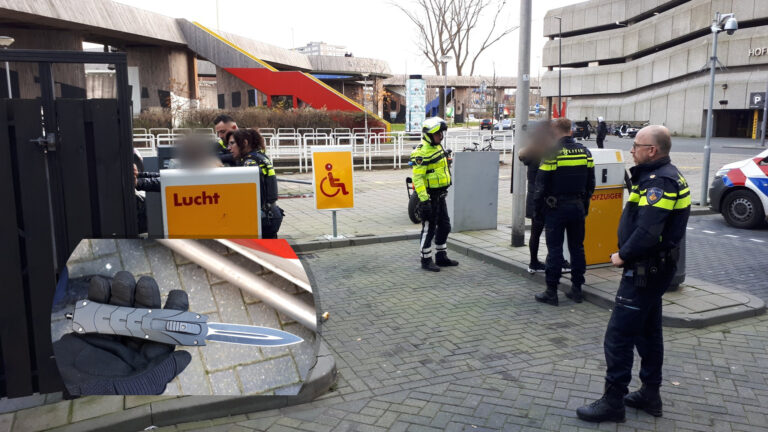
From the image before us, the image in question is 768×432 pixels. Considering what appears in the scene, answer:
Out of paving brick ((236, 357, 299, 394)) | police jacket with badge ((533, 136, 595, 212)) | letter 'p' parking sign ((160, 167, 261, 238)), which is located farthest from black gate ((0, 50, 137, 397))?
police jacket with badge ((533, 136, 595, 212))

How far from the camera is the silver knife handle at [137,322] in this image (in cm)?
295

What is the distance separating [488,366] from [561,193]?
2276 mm

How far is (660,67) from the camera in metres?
47.4

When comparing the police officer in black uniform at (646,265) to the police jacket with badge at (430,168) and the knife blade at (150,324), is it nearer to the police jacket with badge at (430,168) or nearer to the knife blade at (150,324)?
the knife blade at (150,324)

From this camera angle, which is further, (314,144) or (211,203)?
(314,144)

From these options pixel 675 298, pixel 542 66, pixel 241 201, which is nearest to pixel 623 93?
pixel 542 66

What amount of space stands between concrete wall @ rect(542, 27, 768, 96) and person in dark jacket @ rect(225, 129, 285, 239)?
116ft

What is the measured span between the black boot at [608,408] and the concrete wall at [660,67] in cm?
3598

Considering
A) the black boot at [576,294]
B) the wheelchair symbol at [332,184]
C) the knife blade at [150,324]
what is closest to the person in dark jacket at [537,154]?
the black boot at [576,294]

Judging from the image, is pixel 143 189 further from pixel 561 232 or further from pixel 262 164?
pixel 561 232

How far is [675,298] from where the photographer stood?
6223 mm

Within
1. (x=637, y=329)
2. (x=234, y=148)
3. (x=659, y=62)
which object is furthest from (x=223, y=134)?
(x=659, y=62)

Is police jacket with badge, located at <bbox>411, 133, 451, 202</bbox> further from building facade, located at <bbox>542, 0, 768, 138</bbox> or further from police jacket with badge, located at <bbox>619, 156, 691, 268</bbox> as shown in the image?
building facade, located at <bbox>542, 0, 768, 138</bbox>

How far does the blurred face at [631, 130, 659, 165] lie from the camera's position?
12.8 feet
